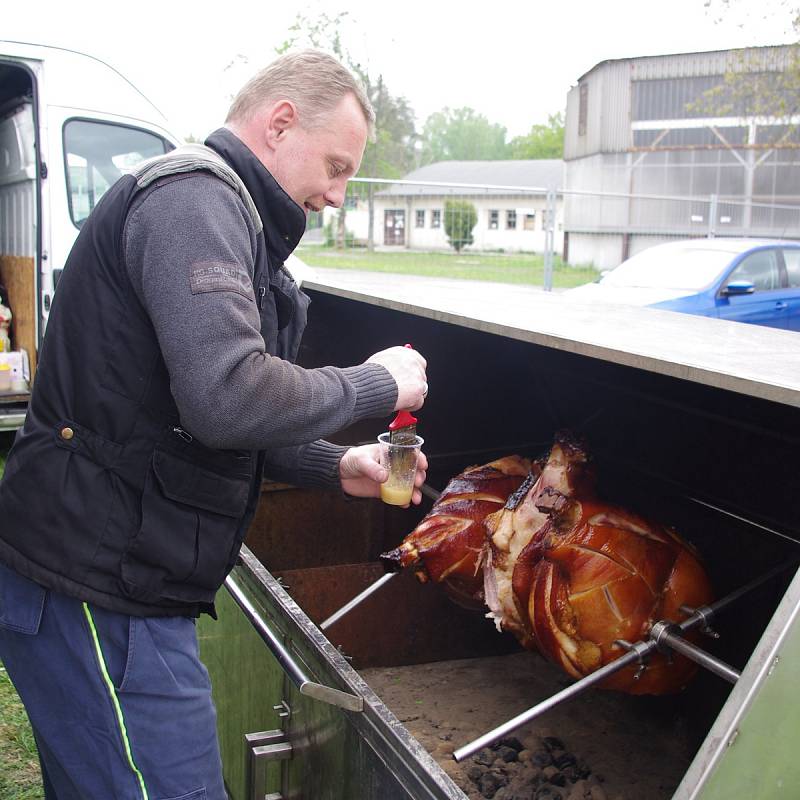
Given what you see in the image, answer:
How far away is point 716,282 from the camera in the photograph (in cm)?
806

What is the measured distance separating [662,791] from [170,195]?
83.1 inches

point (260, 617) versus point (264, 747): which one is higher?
point (260, 617)

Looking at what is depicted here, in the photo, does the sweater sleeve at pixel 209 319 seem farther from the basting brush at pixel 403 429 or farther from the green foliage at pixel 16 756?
the green foliage at pixel 16 756

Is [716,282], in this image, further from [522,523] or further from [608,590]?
[608,590]

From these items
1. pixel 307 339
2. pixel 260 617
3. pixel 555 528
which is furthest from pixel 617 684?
pixel 307 339

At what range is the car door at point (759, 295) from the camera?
8055 mm

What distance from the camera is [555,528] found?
2.27 meters

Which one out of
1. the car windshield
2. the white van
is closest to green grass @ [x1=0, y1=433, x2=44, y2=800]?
the white van

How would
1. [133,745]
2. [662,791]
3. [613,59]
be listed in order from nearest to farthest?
1. [133,745]
2. [662,791]
3. [613,59]

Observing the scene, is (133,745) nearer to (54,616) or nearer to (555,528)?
(54,616)

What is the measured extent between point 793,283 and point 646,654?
805cm

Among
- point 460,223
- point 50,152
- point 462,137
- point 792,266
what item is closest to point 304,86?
point 50,152

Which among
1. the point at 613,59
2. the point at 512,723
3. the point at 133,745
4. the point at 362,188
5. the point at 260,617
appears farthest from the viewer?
the point at 613,59

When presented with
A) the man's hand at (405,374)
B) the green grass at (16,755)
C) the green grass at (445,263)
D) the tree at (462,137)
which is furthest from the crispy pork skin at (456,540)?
the tree at (462,137)
